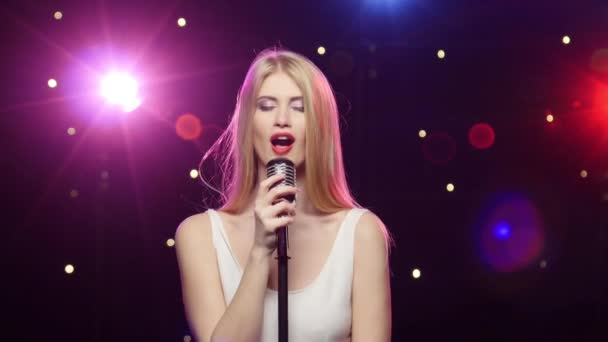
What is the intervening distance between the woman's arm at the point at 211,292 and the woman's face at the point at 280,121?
0.85ft

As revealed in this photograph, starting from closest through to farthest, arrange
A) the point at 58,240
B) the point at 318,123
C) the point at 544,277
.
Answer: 1. the point at 318,123
2. the point at 58,240
3. the point at 544,277

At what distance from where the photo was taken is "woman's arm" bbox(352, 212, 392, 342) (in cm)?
178

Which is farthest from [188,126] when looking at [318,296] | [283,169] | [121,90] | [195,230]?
[283,169]

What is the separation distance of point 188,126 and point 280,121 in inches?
47.9

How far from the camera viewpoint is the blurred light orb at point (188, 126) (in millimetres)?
2945

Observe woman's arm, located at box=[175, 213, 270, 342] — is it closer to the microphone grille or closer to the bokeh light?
the microphone grille

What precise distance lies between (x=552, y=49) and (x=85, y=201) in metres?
1.94

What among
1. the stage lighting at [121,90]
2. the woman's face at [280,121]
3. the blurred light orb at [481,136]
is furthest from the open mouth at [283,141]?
the blurred light orb at [481,136]

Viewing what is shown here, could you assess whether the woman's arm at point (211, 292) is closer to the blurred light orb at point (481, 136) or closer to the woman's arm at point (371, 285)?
the woman's arm at point (371, 285)

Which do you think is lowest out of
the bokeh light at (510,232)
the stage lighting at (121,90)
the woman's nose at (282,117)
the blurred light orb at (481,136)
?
the woman's nose at (282,117)

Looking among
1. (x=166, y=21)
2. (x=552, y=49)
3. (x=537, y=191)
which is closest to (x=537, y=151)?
(x=537, y=191)

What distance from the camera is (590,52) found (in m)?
3.15

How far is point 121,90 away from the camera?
294 cm

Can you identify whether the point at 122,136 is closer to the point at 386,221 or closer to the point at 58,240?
the point at 58,240
